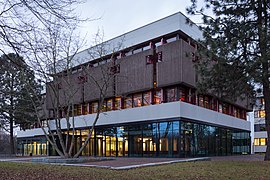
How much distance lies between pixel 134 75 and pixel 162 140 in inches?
279

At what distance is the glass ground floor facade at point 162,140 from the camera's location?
27142mm

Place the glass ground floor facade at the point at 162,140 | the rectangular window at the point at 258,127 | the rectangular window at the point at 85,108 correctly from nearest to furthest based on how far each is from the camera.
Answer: the glass ground floor facade at the point at 162,140
the rectangular window at the point at 85,108
the rectangular window at the point at 258,127

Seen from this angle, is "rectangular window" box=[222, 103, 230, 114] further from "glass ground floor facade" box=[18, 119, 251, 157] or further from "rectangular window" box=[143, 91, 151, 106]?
"rectangular window" box=[143, 91, 151, 106]

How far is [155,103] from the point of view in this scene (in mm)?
29906

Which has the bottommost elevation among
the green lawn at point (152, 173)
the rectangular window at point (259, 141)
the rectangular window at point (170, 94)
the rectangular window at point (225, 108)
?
the rectangular window at point (259, 141)

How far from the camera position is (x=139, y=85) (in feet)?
99.1

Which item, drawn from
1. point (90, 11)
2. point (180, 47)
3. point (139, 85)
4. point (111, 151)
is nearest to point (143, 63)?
point (139, 85)

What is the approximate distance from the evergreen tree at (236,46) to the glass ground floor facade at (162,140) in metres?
8.58

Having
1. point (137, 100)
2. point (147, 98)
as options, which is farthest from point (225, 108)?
point (137, 100)

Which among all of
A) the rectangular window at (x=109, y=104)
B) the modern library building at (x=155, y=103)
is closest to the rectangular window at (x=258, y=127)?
the modern library building at (x=155, y=103)

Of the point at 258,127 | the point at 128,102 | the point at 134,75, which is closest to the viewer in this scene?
the point at 134,75

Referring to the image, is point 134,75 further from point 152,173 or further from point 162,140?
point 152,173

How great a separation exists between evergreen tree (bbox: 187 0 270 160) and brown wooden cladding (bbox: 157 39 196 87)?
Result: 23.1ft

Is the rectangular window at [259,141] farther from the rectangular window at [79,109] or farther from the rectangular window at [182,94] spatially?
the rectangular window at [79,109]
